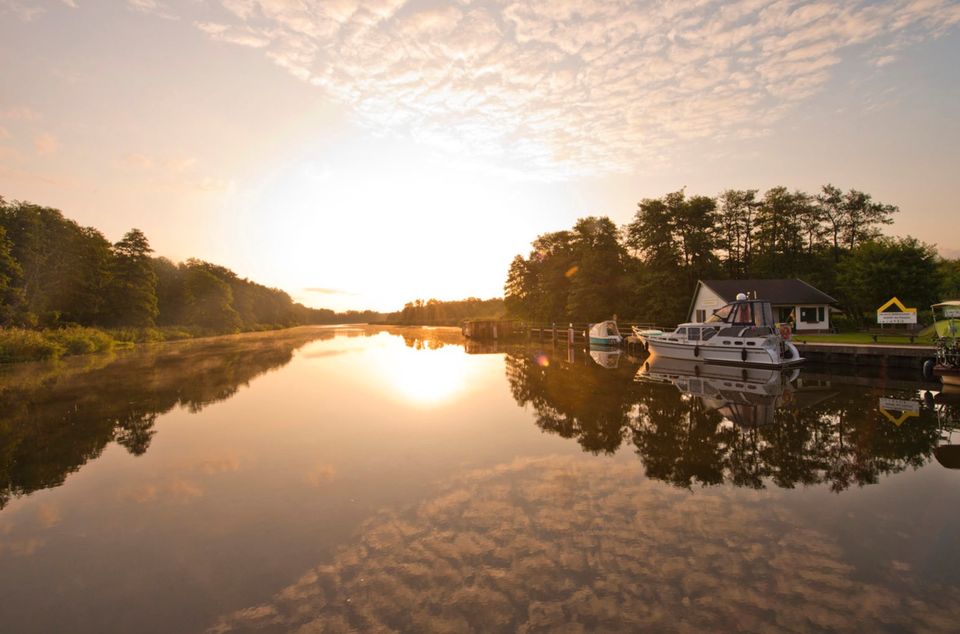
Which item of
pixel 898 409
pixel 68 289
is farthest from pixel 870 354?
pixel 68 289

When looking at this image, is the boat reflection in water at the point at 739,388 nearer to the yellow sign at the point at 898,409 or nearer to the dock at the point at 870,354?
the yellow sign at the point at 898,409

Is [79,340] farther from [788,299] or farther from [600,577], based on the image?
[788,299]

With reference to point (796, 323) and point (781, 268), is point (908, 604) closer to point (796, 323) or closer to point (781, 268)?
point (796, 323)

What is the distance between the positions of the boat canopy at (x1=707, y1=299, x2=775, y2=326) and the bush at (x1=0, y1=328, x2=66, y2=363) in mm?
46024

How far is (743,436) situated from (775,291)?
34.3 m

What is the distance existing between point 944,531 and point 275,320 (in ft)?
448

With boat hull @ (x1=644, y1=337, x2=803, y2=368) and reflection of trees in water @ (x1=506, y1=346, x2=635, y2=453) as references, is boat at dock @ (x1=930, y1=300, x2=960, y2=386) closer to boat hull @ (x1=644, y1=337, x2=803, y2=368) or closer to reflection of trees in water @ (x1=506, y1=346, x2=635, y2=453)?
boat hull @ (x1=644, y1=337, x2=803, y2=368)

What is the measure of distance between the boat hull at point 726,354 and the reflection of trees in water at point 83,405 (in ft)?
79.5

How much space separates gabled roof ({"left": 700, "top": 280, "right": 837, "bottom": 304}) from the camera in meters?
36.4

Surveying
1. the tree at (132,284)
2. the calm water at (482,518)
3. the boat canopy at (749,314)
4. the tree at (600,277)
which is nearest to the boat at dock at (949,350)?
the calm water at (482,518)

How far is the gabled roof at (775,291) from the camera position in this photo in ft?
119

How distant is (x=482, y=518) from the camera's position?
6301mm

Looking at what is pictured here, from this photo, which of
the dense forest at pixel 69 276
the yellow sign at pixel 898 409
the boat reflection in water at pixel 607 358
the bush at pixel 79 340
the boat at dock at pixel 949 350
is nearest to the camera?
the yellow sign at pixel 898 409

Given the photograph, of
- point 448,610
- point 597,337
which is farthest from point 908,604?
point 597,337
